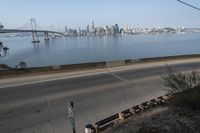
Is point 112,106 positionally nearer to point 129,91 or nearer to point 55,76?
point 129,91

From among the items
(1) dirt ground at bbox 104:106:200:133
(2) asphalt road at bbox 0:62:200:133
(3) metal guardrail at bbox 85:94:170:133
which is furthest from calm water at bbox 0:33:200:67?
(1) dirt ground at bbox 104:106:200:133

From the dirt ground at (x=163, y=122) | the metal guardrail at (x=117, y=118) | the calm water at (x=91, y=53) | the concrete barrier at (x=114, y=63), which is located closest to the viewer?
the dirt ground at (x=163, y=122)

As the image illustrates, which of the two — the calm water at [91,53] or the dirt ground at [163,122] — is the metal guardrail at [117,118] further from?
the calm water at [91,53]

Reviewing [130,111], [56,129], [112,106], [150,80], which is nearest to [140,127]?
[130,111]

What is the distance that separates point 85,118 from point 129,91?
176 inches

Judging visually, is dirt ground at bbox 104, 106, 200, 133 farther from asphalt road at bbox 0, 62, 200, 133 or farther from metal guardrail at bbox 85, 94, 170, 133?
asphalt road at bbox 0, 62, 200, 133

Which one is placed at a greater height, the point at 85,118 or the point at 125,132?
the point at 125,132

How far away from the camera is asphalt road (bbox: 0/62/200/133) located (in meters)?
8.76

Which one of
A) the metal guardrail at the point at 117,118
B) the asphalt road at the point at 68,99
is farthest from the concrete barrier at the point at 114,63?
the metal guardrail at the point at 117,118

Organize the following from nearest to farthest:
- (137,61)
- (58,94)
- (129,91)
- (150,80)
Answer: (58,94)
(129,91)
(150,80)
(137,61)

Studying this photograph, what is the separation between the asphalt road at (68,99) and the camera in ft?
28.7

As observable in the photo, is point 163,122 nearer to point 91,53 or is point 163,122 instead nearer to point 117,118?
point 117,118

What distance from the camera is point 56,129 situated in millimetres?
8266

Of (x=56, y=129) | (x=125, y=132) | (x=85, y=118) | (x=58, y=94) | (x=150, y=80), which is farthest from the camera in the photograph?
(x=150, y=80)
